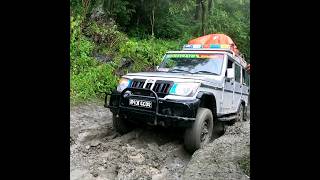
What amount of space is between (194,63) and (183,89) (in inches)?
63.9

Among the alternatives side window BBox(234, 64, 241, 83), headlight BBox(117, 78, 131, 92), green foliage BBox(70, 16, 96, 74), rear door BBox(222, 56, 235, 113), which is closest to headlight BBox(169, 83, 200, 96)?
headlight BBox(117, 78, 131, 92)

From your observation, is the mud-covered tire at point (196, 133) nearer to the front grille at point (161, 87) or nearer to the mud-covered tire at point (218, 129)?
the front grille at point (161, 87)

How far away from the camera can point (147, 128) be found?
21.9ft

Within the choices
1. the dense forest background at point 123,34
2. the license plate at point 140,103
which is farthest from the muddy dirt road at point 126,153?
the dense forest background at point 123,34

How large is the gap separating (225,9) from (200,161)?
2027cm

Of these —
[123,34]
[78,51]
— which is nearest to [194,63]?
[78,51]

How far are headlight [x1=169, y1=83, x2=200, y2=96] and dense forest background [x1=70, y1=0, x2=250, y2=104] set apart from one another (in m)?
3.81

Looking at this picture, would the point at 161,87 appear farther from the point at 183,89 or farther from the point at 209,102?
the point at 209,102

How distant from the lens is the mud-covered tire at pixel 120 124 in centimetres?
630

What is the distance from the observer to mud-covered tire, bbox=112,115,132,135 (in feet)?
20.7

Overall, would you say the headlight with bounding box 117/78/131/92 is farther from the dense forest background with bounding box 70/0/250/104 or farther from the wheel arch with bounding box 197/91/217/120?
the dense forest background with bounding box 70/0/250/104

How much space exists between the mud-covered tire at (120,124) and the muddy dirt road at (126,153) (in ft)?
0.38
